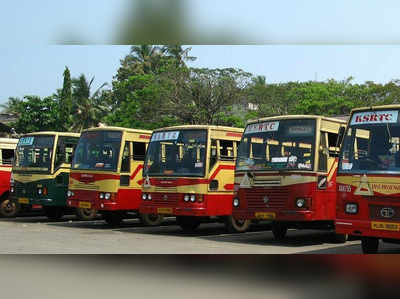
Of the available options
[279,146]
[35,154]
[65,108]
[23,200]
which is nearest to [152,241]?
[279,146]

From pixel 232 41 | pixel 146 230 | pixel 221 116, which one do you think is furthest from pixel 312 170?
pixel 221 116

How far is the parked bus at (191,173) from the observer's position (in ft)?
41.7

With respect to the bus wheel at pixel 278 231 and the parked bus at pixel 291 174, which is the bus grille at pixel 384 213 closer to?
the parked bus at pixel 291 174

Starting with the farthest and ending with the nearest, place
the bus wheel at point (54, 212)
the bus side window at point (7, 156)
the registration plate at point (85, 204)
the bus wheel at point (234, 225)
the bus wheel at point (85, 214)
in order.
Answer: the bus side window at point (7, 156) < the bus wheel at point (54, 212) < the bus wheel at point (85, 214) < the registration plate at point (85, 204) < the bus wheel at point (234, 225)

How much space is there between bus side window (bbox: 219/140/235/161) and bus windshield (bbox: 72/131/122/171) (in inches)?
112

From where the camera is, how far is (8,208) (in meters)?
17.8

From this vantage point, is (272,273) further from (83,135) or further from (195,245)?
(83,135)

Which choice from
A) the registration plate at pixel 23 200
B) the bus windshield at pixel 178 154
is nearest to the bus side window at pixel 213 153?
the bus windshield at pixel 178 154

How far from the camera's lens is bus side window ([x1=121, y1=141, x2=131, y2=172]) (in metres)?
14.6

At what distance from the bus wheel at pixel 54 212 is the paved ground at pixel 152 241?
1.68m

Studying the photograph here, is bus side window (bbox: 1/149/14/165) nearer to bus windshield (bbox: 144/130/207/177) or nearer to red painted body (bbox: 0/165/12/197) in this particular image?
red painted body (bbox: 0/165/12/197)

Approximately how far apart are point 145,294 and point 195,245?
6096mm

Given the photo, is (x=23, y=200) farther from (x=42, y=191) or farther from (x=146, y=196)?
(x=146, y=196)

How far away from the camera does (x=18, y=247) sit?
32.9 feet
